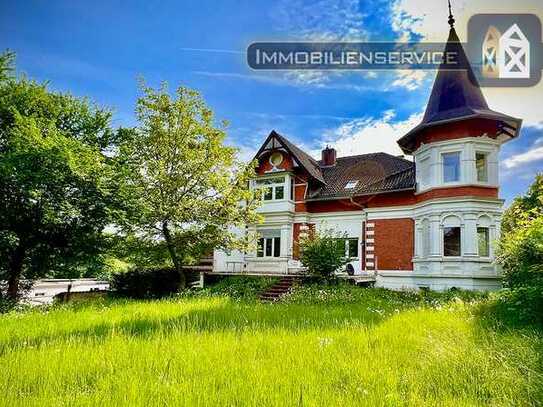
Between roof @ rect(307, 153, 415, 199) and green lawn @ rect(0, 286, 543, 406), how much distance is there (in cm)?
1249

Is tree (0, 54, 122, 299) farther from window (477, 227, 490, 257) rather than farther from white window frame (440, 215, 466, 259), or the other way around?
window (477, 227, 490, 257)

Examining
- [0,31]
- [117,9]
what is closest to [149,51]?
[117,9]

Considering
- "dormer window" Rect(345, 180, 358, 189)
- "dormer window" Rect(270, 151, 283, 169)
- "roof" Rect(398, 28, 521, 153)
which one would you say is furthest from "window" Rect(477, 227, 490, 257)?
"dormer window" Rect(270, 151, 283, 169)

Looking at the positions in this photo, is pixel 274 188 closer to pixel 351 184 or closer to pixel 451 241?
pixel 351 184

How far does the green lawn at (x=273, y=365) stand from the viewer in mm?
3020

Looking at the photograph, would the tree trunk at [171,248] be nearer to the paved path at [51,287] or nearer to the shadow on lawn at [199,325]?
the paved path at [51,287]

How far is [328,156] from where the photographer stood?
23.9 m

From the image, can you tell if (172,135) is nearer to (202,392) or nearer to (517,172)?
(202,392)

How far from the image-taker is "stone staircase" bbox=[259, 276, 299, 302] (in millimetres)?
14635

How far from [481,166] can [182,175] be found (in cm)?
1361

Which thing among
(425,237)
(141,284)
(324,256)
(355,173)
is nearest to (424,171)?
(425,237)

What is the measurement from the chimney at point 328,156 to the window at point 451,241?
9749 millimetres

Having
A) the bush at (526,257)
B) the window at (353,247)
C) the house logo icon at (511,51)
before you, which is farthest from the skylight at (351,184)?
the bush at (526,257)

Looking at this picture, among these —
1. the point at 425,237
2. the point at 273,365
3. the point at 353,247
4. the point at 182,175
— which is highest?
the point at 182,175
